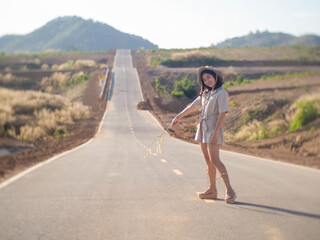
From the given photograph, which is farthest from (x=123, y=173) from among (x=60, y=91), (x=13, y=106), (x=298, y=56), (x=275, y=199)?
(x=60, y=91)

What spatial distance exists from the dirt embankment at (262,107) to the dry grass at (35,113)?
8.41 meters

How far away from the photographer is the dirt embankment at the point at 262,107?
12.1 meters

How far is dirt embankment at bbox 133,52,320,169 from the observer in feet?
39.6

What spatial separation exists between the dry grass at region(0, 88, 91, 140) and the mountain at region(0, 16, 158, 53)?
4895mm

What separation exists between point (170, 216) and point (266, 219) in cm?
134

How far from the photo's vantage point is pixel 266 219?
18.2 feet

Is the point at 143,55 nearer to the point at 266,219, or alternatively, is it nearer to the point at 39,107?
the point at 39,107

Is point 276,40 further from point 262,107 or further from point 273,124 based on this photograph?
point 262,107

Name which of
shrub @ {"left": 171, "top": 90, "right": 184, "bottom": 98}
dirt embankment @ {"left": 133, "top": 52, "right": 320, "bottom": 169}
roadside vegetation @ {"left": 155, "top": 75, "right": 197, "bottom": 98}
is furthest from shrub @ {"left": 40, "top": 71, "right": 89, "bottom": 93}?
shrub @ {"left": 171, "top": 90, "right": 184, "bottom": 98}

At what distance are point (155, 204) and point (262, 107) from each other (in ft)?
56.0

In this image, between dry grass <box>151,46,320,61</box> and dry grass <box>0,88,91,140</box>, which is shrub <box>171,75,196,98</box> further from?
dry grass <box>0,88,91,140</box>

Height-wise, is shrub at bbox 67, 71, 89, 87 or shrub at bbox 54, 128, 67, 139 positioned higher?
shrub at bbox 67, 71, 89, 87

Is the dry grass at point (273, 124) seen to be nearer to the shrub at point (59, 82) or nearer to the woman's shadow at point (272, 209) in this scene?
the woman's shadow at point (272, 209)

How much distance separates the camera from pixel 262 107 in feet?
73.8
